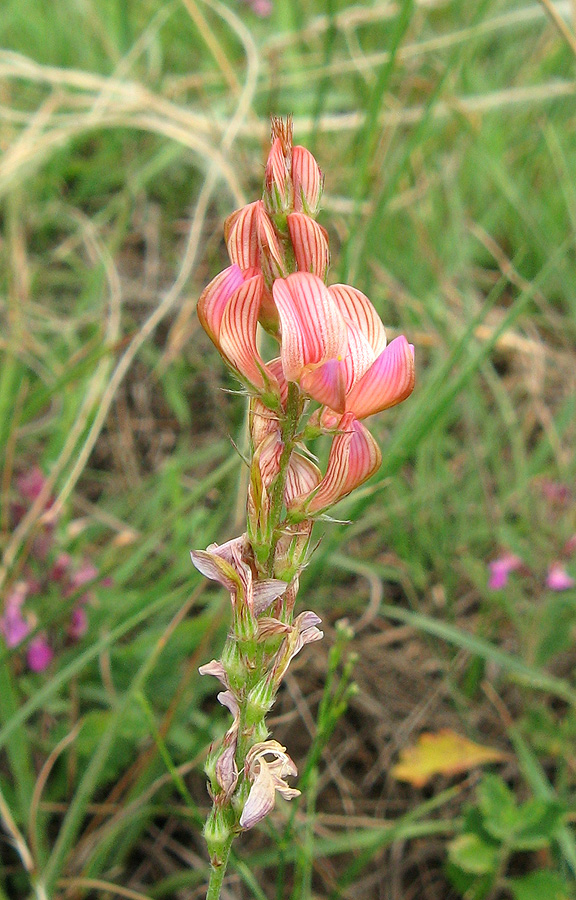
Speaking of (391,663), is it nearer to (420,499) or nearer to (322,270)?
(420,499)

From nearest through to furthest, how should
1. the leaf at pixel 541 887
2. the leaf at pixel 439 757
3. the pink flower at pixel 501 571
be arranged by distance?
1. the leaf at pixel 541 887
2. the leaf at pixel 439 757
3. the pink flower at pixel 501 571

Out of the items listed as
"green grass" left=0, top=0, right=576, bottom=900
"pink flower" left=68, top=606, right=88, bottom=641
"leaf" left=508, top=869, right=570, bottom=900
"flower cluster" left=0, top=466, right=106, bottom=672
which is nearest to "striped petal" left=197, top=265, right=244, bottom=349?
"green grass" left=0, top=0, right=576, bottom=900

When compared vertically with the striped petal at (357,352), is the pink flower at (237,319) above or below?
above

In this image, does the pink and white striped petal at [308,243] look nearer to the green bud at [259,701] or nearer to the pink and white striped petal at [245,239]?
the pink and white striped petal at [245,239]

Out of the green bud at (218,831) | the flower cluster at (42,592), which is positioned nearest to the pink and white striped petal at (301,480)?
the green bud at (218,831)

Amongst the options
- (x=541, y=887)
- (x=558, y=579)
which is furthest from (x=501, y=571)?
(x=541, y=887)

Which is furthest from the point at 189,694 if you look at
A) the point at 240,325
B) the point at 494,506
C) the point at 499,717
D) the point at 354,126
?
the point at 354,126
